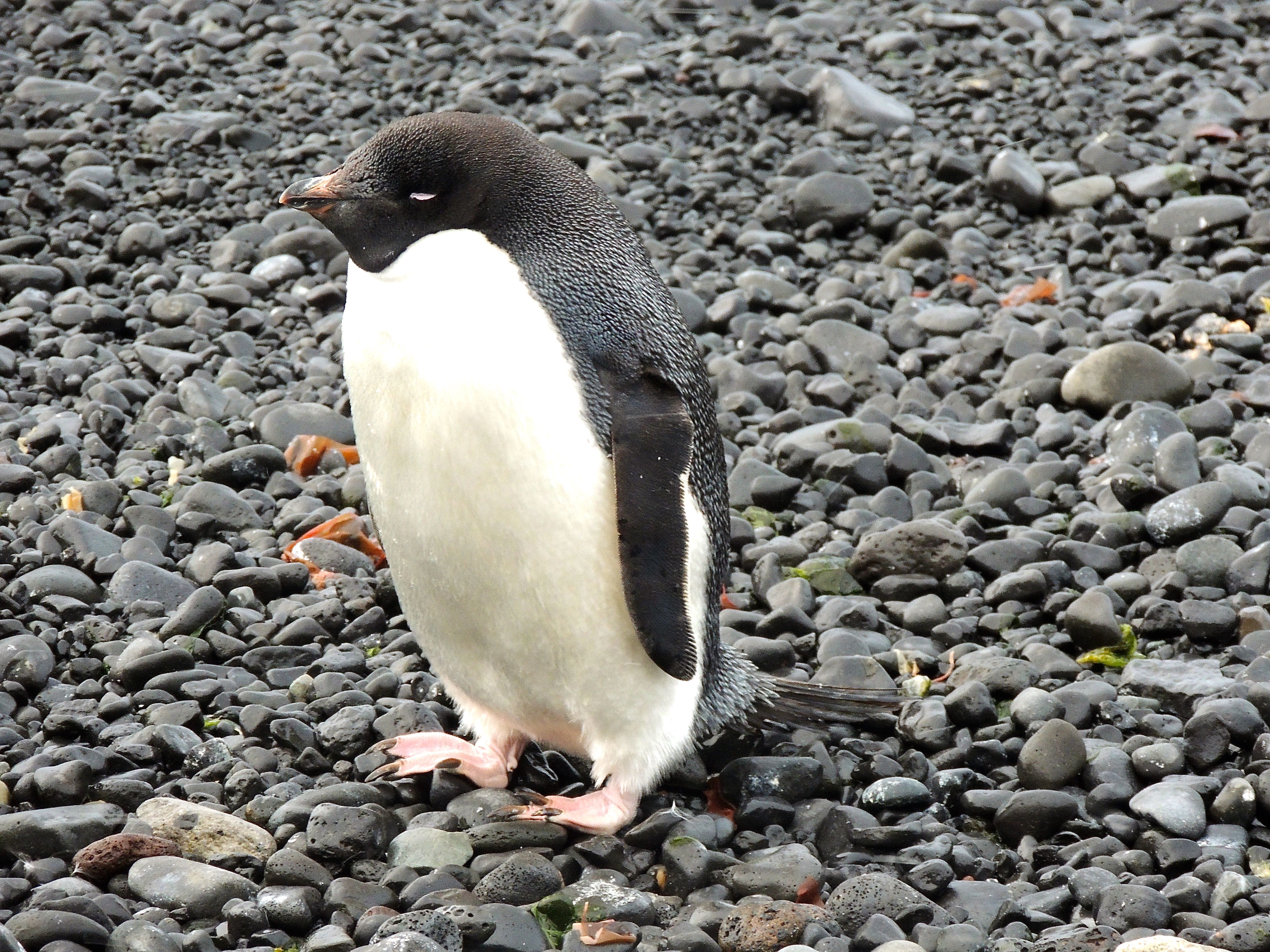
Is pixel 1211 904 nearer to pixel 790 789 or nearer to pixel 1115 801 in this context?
pixel 1115 801

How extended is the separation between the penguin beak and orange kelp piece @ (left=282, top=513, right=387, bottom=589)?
1.53m

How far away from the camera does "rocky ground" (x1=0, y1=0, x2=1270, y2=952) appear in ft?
9.48

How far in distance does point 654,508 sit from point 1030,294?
3.73 meters

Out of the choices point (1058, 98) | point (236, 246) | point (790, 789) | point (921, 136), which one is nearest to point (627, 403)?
point (790, 789)

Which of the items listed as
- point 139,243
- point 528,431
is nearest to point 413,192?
point 528,431

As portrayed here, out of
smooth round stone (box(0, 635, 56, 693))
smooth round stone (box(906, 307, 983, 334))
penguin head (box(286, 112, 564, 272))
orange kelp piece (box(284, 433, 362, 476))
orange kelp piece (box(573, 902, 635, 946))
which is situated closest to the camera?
orange kelp piece (box(573, 902, 635, 946))

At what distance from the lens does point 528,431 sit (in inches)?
113

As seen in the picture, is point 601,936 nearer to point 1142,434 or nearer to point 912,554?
point 912,554

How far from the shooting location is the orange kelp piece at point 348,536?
4.34 m

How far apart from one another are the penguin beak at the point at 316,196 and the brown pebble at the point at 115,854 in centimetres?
127

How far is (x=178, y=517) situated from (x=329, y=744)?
1.29 meters

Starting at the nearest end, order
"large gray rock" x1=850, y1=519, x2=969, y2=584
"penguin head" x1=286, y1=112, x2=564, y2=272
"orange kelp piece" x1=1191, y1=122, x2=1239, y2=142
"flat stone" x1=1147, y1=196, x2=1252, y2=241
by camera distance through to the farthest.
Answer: "penguin head" x1=286, y1=112, x2=564, y2=272
"large gray rock" x1=850, y1=519, x2=969, y2=584
"flat stone" x1=1147, y1=196, x2=1252, y2=241
"orange kelp piece" x1=1191, y1=122, x2=1239, y2=142

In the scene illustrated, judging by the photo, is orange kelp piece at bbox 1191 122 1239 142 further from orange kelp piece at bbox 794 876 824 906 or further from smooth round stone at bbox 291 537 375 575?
orange kelp piece at bbox 794 876 824 906

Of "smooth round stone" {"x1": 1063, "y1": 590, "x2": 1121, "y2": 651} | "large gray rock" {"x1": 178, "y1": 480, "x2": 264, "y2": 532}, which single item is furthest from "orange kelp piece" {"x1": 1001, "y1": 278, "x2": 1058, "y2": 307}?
"large gray rock" {"x1": 178, "y1": 480, "x2": 264, "y2": 532}
